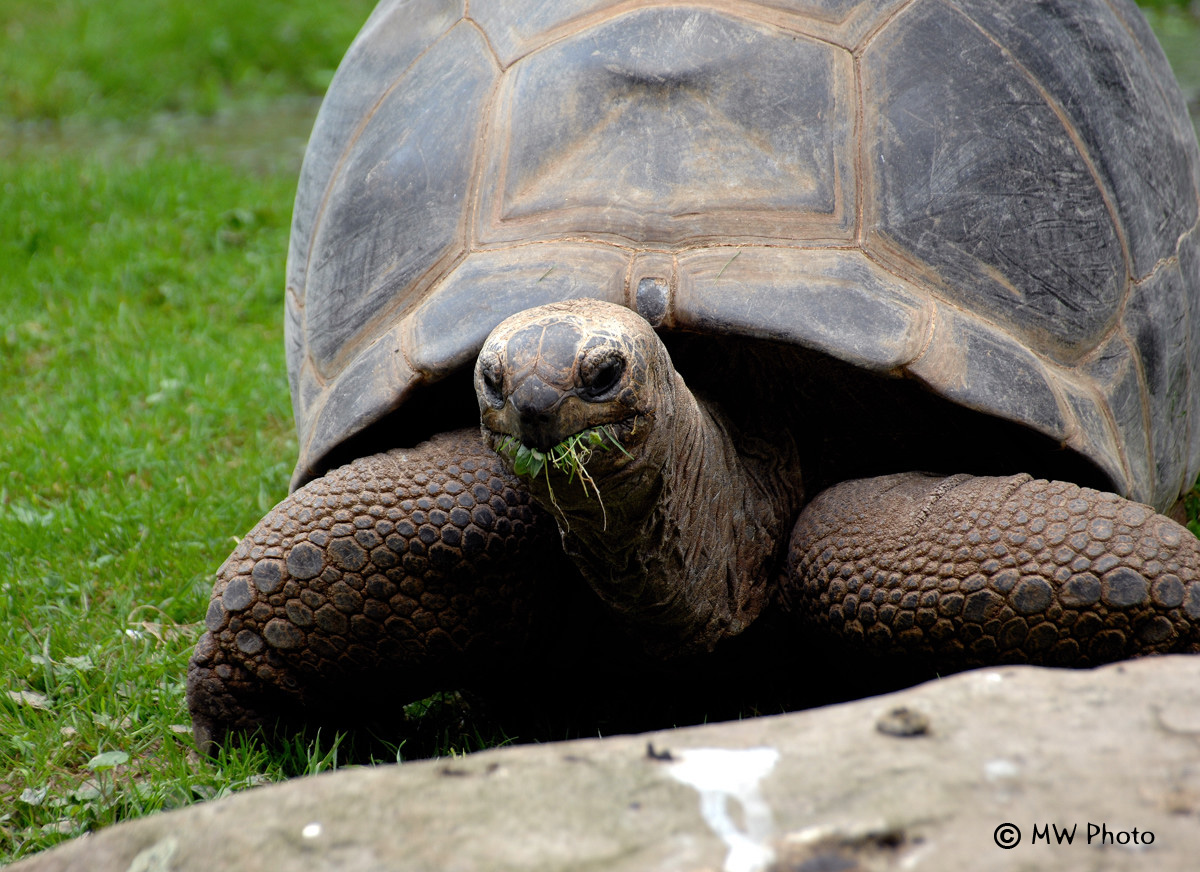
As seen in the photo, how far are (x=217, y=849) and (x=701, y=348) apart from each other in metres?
1.44

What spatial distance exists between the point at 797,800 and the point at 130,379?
3.98m

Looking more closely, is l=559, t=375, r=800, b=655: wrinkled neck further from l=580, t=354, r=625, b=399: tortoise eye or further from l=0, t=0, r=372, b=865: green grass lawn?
l=0, t=0, r=372, b=865: green grass lawn

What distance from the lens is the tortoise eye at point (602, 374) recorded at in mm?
1889

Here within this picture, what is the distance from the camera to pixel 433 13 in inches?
123

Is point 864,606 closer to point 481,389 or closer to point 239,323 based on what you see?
point 481,389

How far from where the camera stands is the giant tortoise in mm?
2295

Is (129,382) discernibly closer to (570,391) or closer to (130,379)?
(130,379)

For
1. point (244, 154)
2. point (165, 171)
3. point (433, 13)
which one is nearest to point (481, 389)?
point (433, 13)

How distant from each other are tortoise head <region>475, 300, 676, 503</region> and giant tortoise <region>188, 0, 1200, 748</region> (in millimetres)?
89

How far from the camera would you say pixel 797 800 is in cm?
138
